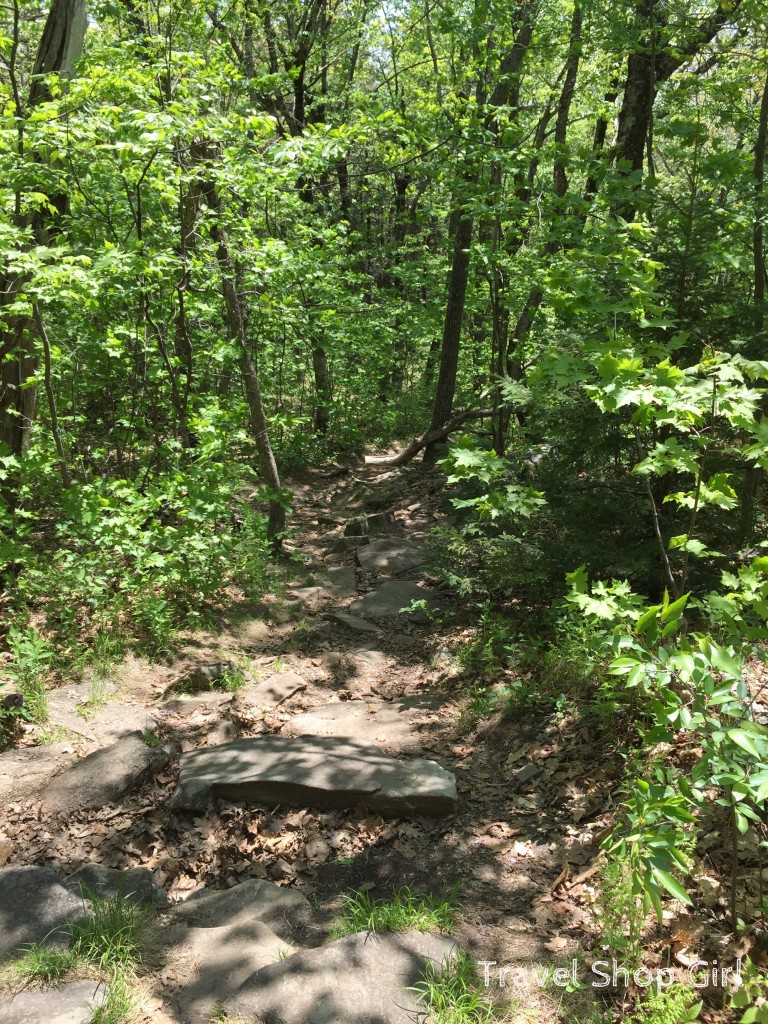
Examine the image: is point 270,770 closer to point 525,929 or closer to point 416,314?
point 525,929

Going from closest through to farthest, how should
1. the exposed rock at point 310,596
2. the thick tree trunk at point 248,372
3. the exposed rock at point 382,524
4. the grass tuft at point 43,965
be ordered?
the grass tuft at point 43,965, the thick tree trunk at point 248,372, the exposed rock at point 310,596, the exposed rock at point 382,524

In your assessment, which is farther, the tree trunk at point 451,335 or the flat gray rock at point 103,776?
the tree trunk at point 451,335

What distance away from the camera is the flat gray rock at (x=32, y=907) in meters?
2.89

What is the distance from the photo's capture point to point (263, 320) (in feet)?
29.7

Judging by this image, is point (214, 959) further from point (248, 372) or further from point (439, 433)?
point (439, 433)

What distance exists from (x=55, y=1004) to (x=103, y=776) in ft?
6.30

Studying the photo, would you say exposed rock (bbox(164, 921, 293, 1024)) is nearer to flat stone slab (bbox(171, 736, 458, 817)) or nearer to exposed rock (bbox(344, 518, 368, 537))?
flat stone slab (bbox(171, 736, 458, 817))

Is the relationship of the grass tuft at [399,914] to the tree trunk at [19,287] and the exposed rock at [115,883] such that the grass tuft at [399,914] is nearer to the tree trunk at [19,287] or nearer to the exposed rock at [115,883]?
the exposed rock at [115,883]

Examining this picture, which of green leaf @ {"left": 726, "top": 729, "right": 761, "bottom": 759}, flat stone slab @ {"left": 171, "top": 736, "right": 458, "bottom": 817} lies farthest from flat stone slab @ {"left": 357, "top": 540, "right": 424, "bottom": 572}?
green leaf @ {"left": 726, "top": 729, "right": 761, "bottom": 759}

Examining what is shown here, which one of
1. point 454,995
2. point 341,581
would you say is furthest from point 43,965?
point 341,581

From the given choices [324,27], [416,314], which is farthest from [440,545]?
[324,27]

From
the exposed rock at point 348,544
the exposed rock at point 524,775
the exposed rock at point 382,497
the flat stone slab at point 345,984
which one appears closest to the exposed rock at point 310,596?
the exposed rock at point 348,544

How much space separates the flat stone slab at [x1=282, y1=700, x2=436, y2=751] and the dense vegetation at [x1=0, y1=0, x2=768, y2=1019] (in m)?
0.87

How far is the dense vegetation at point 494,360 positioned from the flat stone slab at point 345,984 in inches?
42.3
